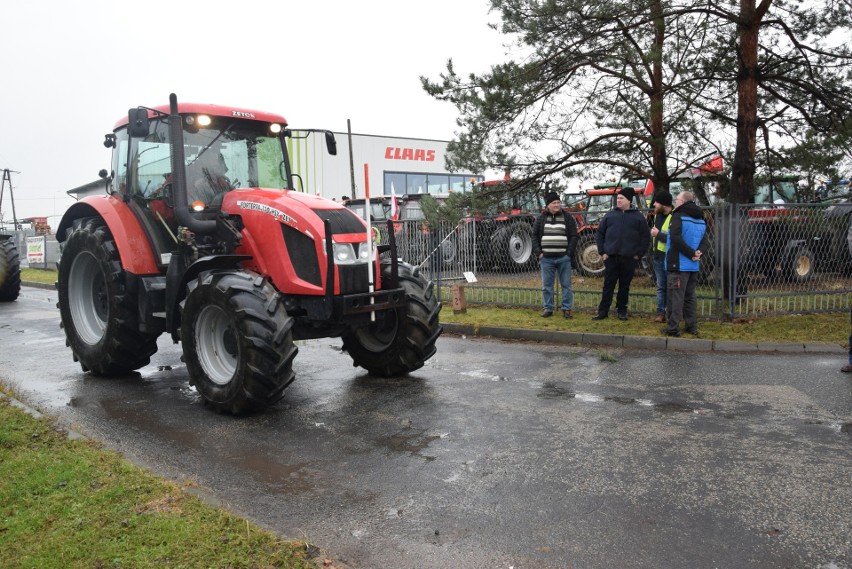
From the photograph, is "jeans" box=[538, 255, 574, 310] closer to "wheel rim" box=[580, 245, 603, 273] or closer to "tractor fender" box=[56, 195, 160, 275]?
"wheel rim" box=[580, 245, 603, 273]

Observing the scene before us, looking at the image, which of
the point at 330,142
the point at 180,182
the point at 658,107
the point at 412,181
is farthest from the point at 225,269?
the point at 412,181

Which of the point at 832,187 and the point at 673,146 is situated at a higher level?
the point at 673,146

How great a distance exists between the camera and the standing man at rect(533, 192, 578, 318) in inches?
438

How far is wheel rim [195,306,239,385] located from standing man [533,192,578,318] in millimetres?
6131

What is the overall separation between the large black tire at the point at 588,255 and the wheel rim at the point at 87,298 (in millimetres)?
9110

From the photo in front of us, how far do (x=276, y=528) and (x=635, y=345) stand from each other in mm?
6763

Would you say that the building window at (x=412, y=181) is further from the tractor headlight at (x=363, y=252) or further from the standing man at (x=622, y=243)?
the tractor headlight at (x=363, y=252)

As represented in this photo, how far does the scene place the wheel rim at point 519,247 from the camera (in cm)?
Answer: 1223

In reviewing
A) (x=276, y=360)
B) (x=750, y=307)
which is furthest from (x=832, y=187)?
(x=276, y=360)

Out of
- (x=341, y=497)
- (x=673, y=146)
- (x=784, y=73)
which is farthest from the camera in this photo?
(x=673, y=146)

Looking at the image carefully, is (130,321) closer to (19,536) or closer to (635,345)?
(19,536)

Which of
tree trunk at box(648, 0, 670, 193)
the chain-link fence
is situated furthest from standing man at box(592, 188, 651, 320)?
tree trunk at box(648, 0, 670, 193)

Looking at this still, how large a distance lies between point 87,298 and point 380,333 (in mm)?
3740

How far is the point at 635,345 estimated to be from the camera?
31.2ft
